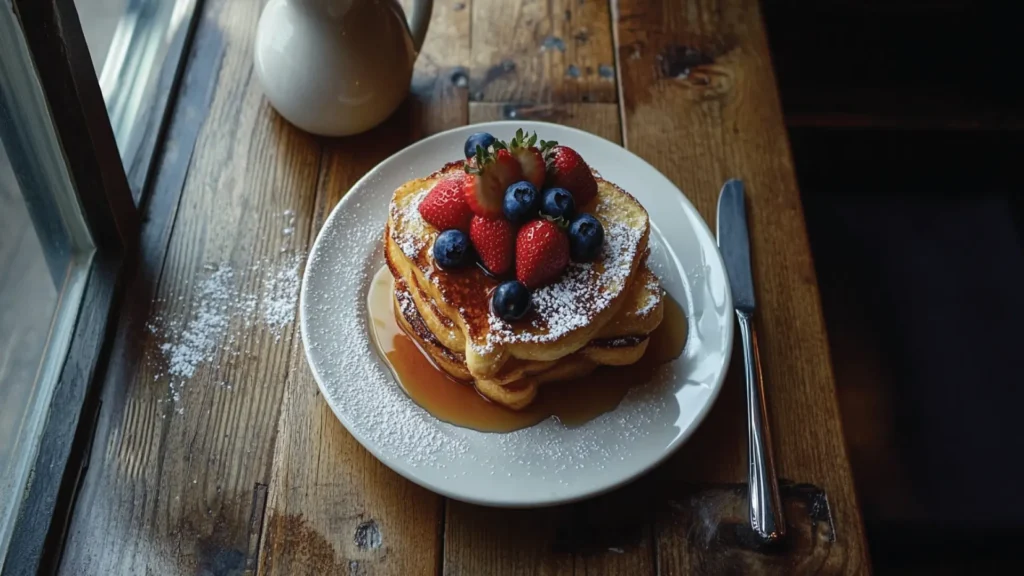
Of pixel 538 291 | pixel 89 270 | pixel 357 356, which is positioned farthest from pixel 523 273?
pixel 89 270

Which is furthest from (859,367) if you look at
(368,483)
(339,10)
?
(339,10)

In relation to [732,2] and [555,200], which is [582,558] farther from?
[732,2]

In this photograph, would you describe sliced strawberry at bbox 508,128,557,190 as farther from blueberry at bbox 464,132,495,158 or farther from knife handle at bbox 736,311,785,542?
knife handle at bbox 736,311,785,542

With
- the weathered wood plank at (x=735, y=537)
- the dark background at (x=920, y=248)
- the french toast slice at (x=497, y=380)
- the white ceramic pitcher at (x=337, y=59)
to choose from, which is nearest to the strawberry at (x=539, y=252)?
the french toast slice at (x=497, y=380)

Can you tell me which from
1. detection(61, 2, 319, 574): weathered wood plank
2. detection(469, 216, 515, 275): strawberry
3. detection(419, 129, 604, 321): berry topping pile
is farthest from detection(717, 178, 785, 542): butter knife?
detection(61, 2, 319, 574): weathered wood plank

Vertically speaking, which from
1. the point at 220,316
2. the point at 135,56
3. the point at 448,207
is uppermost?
the point at 448,207

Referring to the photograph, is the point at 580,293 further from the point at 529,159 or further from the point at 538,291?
the point at 529,159

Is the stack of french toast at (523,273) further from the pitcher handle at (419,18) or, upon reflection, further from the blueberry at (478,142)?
the pitcher handle at (419,18)

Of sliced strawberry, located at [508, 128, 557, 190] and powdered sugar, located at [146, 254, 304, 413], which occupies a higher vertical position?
sliced strawberry, located at [508, 128, 557, 190]
